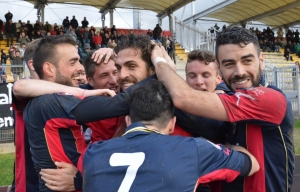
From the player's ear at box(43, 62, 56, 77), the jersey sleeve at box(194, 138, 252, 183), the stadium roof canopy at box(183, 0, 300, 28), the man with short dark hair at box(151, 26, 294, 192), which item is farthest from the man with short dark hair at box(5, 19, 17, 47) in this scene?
the jersey sleeve at box(194, 138, 252, 183)

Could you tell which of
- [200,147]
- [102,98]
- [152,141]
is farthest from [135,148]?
[102,98]

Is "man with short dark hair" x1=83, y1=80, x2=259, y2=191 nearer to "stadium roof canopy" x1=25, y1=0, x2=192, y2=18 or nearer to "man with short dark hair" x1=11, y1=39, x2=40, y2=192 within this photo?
"man with short dark hair" x1=11, y1=39, x2=40, y2=192

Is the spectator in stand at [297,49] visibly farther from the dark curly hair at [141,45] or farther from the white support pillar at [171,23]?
the dark curly hair at [141,45]

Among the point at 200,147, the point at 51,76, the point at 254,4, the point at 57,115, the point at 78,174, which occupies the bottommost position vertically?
the point at 78,174

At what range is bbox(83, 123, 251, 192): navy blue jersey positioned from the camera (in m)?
1.61

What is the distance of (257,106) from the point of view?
188 cm

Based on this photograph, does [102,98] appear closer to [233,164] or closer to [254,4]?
[233,164]

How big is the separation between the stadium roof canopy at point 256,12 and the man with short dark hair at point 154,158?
66.8 feet

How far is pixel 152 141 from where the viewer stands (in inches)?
65.6

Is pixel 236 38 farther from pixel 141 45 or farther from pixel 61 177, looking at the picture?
pixel 61 177

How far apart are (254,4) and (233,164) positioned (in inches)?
910

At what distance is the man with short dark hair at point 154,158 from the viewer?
1616mm

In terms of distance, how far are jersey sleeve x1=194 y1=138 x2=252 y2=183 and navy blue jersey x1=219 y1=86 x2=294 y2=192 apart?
151 millimetres

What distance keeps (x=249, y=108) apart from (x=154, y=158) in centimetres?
64
